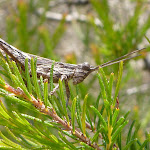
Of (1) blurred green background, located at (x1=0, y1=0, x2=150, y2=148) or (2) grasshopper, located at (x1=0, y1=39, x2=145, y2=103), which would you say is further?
(1) blurred green background, located at (x1=0, y1=0, x2=150, y2=148)

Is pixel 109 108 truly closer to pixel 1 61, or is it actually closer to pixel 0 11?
pixel 1 61

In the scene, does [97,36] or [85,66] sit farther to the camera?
[97,36]

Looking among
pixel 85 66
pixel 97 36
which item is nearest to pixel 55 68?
pixel 85 66

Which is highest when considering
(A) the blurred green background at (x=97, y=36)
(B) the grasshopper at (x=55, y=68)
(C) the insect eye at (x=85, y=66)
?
(A) the blurred green background at (x=97, y=36)

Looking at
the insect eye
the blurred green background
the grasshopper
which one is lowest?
the grasshopper

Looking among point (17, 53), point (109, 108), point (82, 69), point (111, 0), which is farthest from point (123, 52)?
point (111, 0)

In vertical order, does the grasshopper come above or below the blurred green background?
below

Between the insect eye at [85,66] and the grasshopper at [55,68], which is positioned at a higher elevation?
the insect eye at [85,66]

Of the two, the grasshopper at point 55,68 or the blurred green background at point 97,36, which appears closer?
the grasshopper at point 55,68

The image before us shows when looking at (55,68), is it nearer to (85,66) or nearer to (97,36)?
(85,66)

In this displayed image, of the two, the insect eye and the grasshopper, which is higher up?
the insect eye

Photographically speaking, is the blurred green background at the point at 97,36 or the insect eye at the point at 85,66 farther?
the blurred green background at the point at 97,36
